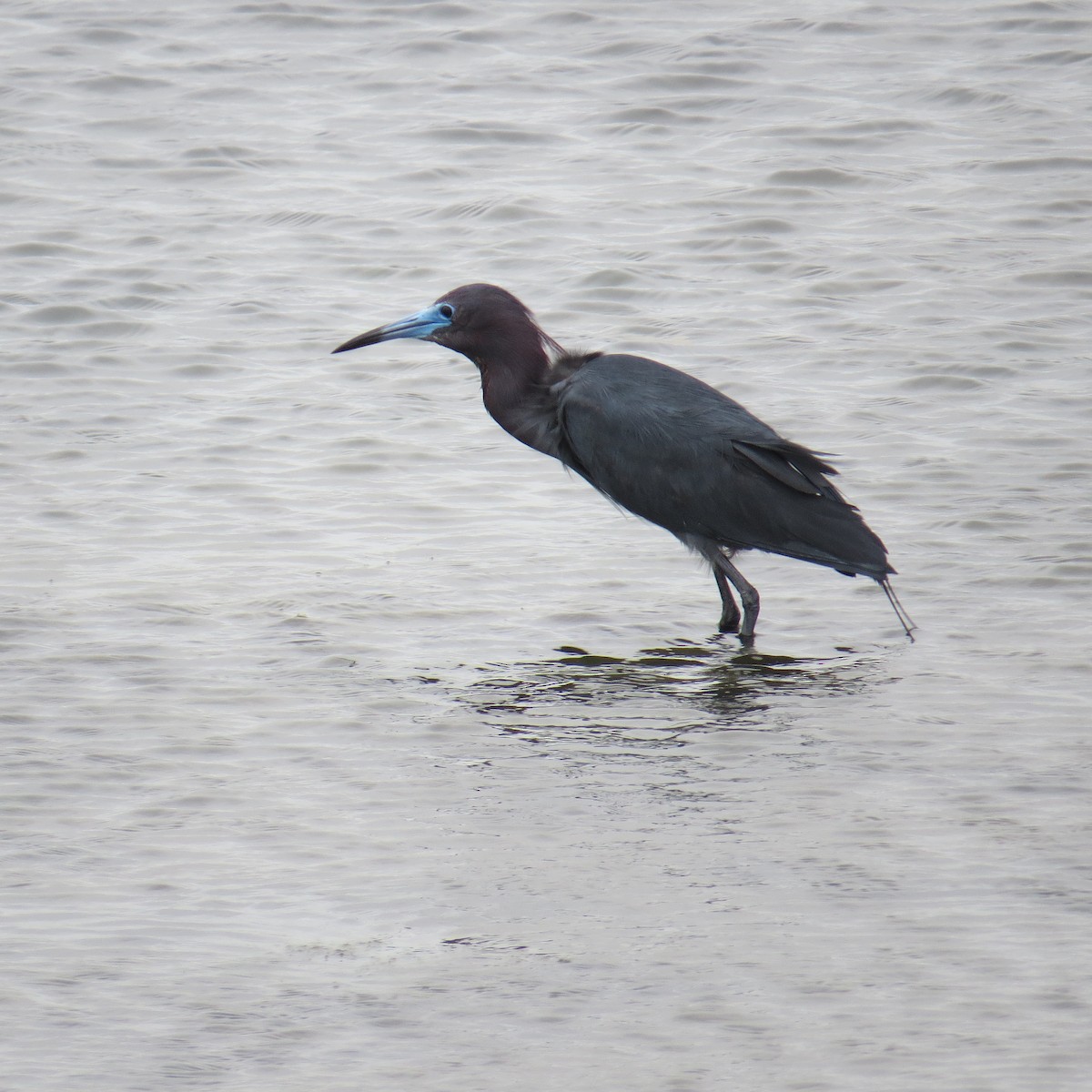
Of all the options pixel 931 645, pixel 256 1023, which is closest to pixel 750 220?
pixel 931 645

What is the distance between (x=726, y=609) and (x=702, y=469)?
1.83 ft

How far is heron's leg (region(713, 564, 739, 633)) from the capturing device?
691 cm

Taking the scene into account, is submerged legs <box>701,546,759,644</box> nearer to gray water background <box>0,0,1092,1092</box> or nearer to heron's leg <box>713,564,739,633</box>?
heron's leg <box>713,564,739,633</box>

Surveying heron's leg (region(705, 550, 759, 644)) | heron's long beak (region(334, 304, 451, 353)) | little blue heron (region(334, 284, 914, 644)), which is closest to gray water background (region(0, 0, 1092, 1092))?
heron's leg (region(705, 550, 759, 644))

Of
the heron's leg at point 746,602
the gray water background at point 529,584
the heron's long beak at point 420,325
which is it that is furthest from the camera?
the heron's long beak at point 420,325

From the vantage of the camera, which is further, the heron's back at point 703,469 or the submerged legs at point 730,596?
the heron's back at point 703,469

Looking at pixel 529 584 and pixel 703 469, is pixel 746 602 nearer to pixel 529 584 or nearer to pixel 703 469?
pixel 703 469

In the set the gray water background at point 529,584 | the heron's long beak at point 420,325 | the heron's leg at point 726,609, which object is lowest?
the heron's leg at point 726,609

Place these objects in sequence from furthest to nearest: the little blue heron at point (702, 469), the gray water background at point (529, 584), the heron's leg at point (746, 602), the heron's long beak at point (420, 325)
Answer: the heron's long beak at point (420, 325), the little blue heron at point (702, 469), the heron's leg at point (746, 602), the gray water background at point (529, 584)

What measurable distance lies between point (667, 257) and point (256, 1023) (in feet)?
27.3

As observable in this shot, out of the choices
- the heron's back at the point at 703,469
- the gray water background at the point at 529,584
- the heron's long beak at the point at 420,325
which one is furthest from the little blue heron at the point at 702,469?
the heron's long beak at the point at 420,325

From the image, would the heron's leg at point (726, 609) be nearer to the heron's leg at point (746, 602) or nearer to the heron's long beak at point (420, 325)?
the heron's leg at point (746, 602)

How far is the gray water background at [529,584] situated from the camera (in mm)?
4117

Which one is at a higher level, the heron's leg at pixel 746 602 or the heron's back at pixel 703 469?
the heron's back at pixel 703 469
